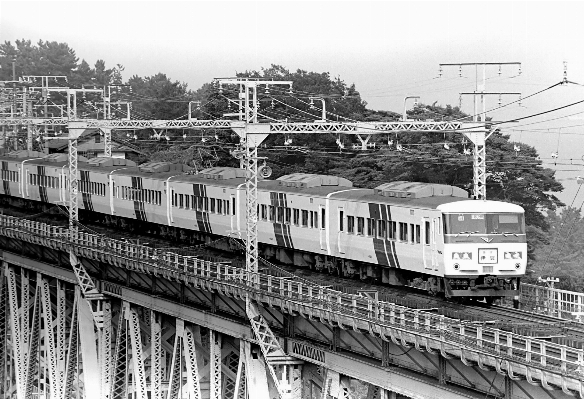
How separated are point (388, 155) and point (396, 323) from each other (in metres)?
41.9

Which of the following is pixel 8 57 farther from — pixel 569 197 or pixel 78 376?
pixel 78 376

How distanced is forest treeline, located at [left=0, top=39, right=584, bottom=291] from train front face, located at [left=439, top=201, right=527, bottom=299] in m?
9.29

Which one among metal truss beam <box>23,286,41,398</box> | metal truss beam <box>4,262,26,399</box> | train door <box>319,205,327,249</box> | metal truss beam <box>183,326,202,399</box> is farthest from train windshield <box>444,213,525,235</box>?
metal truss beam <box>4,262,26,399</box>

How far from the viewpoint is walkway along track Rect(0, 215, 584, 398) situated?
71.7ft

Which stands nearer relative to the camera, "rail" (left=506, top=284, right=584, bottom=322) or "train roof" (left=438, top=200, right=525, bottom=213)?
"rail" (left=506, top=284, right=584, bottom=322)

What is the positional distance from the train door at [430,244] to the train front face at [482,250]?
1.55ft

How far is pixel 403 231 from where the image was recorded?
33.7 meters

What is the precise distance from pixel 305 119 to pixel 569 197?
10527cm

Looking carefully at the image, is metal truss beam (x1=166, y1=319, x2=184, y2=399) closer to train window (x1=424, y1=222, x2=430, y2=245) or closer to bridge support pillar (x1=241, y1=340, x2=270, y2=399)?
bridge support pillar (x1=241, y1=340, x2=270, y2=399)

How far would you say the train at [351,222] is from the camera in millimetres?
31547

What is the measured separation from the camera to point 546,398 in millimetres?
22859

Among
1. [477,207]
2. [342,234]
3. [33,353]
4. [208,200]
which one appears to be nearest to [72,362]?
[33,353]

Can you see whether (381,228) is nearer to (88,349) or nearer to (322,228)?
(322,228)

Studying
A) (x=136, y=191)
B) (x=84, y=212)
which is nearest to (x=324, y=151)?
(x=84, y=212)
